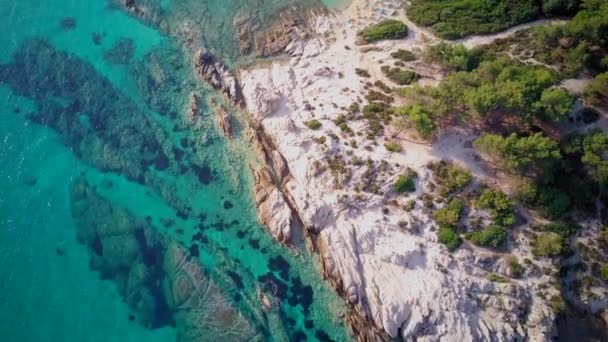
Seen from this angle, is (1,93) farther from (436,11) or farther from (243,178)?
(436,11)

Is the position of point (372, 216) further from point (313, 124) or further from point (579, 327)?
point (579, 327)

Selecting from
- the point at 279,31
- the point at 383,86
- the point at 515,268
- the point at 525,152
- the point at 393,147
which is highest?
the point at 279,31

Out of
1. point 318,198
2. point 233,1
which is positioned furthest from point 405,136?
point 233,1

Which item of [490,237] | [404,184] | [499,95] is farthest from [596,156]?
[404,184]

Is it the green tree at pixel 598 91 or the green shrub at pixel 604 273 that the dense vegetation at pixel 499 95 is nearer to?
the green tree at pixel 598 91

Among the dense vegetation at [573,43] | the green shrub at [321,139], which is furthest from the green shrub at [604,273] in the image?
the green shrub at [321,139]

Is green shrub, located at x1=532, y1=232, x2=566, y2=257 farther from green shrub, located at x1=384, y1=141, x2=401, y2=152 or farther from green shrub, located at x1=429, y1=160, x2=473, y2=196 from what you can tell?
green shrub, located at x1=384, y1=141, x2=401, y2=152

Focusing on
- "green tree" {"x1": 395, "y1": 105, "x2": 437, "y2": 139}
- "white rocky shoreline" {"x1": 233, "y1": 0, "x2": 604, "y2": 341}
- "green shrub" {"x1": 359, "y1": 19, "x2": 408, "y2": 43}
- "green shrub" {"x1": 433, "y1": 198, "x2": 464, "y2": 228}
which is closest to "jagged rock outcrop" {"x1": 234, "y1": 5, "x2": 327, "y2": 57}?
"white rocky shoreline" {"x1": 233, "y1": 0, "x2": 604, "y2": 341}
